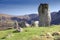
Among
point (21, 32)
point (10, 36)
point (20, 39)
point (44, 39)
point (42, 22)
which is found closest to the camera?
point (44, 39)

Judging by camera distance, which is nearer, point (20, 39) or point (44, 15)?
point (20, 39)

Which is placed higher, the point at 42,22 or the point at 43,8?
the point at 43,8

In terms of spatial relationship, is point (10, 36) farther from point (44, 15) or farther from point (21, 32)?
point (44, 15)

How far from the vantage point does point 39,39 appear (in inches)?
883

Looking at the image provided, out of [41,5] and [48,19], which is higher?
[41,5]

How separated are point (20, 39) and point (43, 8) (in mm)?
22805

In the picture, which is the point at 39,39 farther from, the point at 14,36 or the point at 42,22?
the point at 42,22

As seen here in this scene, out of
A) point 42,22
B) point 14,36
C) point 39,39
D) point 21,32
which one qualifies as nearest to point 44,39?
point 39,39

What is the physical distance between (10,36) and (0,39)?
151 cm

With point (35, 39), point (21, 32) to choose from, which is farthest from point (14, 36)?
point (35, 39)

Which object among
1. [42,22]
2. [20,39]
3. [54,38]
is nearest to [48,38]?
[54,38]

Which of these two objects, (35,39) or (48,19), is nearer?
(35,39)

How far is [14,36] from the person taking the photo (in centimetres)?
2672

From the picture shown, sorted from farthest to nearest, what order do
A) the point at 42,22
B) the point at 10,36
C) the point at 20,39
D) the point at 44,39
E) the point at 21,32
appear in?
the point at 42,22 < the point at 21,32 < the point at 10,36 < the point at 20,39 < the point at 44,39
